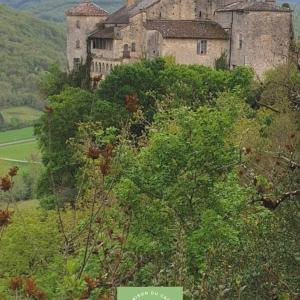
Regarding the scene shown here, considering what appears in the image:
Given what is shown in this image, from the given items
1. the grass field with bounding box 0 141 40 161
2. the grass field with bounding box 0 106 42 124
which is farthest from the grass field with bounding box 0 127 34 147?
the grass field with bounding box 0 141 40 161

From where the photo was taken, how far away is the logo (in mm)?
7480

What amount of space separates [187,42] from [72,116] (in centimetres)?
904

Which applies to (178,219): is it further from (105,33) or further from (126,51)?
(105,33)

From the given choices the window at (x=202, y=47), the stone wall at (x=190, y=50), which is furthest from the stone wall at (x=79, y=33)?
the window at (x=202, y=47)

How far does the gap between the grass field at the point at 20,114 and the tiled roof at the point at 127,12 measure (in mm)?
88512

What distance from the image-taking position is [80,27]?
60.6m

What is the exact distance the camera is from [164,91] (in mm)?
46906

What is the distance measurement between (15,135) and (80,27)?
7735cm

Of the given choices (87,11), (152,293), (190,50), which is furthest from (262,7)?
(152,293)

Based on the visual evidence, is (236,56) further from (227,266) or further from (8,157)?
(8,157)

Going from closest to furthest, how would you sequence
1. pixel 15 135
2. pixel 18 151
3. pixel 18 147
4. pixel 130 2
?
pixel 130 2, pixel 18 151, pixel 18 147, pixel 15 135

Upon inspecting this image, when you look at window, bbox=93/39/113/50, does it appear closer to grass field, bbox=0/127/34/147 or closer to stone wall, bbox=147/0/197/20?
→ stone wall, bbox=147/0/197/20

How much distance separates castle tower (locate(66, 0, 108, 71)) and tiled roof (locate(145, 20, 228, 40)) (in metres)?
7.16

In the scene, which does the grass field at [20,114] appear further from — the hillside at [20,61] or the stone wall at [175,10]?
the stone wall at [175,10]
